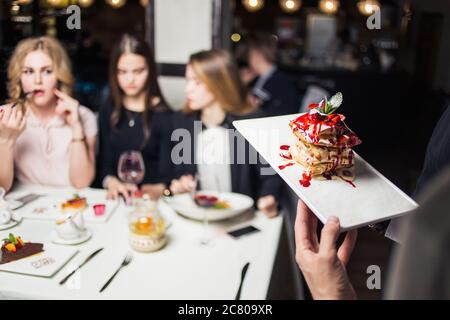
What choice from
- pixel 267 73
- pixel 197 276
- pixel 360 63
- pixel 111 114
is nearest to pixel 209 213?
pixel 197 276

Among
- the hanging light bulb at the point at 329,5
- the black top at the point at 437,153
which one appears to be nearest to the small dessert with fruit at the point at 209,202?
the black top at the point at 437,153

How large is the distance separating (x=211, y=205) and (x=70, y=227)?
51 centimetres

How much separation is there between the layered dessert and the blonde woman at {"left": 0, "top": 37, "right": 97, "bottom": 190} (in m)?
0.74

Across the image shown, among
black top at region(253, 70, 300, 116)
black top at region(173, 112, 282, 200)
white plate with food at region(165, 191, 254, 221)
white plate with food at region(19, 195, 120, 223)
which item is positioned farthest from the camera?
black top at region(253, 70, 300, 116)

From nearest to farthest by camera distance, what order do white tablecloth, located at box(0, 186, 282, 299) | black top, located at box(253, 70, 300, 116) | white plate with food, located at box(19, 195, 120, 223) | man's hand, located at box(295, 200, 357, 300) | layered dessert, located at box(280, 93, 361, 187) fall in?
1. man's hand, located at box(295, 200, 357, 300)
2. layered dessert, located at box(280, 93, 361, 187)
3. white tablecloth, located at box(0, 186, 282, 299)
4. white plate with food, located at box(19, 195, 120, 223)
5. black top, located at box(253, 70, 300, 116)

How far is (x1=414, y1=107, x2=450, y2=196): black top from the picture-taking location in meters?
1.04

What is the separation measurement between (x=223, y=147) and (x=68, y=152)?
2.12 feet

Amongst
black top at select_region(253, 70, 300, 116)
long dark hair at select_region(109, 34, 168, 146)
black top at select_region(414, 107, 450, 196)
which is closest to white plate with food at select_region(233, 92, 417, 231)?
black top at select_region(414, 107, 450, 196)

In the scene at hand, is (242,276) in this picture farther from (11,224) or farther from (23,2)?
(23,2)

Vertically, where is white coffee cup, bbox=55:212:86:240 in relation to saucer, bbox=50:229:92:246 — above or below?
above

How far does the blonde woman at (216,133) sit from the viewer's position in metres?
2.07

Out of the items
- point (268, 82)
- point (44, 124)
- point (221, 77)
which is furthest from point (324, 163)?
point (268, 82)

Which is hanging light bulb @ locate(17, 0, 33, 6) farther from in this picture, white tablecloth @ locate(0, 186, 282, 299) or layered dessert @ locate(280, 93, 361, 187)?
layered dessert @ locate(280, 93, 361, 187)

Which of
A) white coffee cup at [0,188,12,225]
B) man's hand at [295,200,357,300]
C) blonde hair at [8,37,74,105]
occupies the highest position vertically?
blonde hair at [8,37,74,105]
